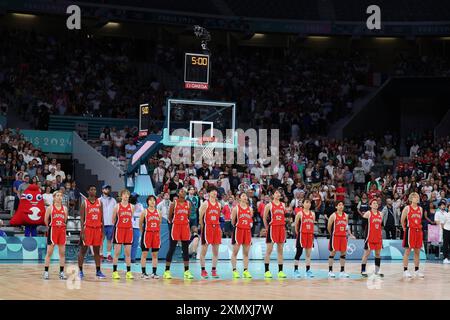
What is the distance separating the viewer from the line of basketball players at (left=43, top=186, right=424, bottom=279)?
1719 cm

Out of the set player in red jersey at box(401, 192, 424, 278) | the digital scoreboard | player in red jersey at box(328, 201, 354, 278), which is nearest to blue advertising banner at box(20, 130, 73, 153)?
the digital scoreboard

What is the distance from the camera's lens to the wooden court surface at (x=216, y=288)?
14203 mm

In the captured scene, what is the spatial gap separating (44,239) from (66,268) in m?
3.31

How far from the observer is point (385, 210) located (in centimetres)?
2623

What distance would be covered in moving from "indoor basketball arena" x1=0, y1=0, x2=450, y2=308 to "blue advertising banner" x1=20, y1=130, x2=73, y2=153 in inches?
2.2

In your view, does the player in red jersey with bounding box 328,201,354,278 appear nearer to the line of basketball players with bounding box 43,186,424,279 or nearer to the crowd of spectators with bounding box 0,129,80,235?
the line of basketball players with bounding box 43,186,424,279

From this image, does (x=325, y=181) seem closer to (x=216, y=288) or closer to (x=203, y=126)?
(x=203, y=126)

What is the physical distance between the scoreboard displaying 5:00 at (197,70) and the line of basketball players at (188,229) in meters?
3.64

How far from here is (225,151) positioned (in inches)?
1148

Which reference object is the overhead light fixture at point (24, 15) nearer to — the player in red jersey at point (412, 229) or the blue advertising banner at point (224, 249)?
the blue advertising banner at point (224, 249)

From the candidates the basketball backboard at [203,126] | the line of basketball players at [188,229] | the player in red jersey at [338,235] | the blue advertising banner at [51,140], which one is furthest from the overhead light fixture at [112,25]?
the player in red jersey at [338,235]

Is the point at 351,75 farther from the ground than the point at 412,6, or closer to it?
closer to it

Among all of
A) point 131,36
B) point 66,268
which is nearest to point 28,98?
point 131,36
